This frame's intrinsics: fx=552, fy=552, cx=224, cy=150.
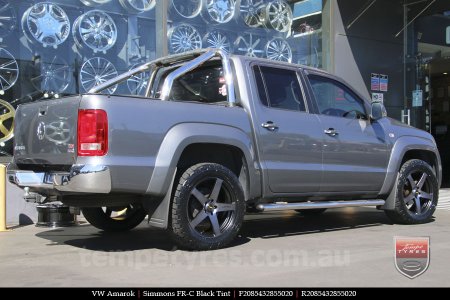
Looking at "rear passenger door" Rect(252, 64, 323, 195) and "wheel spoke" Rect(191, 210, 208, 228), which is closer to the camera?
"wheel spoke" Rect(191, 210, 208, 228)

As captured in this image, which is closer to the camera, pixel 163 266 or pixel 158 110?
pixel 163 266

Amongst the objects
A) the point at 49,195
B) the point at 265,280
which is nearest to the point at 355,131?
the point at 265,280

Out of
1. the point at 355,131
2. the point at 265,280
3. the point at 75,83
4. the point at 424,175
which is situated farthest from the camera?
the point at 75,83

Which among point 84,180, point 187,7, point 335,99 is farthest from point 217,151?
point 187,7

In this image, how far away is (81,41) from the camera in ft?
33.6

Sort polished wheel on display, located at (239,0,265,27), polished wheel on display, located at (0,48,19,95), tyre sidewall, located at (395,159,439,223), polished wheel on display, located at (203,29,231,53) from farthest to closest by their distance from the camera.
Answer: polished wheel on display, located at (239,0,265,27) < polished wheel on display, located at (203,29,231,53) < polished wheel on display, located at (0,48,19,95) < tyre sidewall, located at (395,159,439,223)

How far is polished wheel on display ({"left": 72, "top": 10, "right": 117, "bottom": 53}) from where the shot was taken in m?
10.2

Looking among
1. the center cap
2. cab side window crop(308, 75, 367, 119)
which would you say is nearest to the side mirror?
cab side window crop(308, 75, 367, 119)

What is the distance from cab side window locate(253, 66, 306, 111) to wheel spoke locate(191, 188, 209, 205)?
133 cm

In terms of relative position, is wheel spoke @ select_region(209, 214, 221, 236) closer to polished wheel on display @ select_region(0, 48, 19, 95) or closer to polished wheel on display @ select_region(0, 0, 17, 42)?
polished wheel on display @ select_region(0, 48, 19, 95)

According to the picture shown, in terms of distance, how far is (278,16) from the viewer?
41.9ft

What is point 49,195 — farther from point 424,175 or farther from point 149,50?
point 149,50

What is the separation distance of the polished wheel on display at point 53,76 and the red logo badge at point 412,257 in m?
6.88

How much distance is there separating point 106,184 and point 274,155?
2.00 meters
